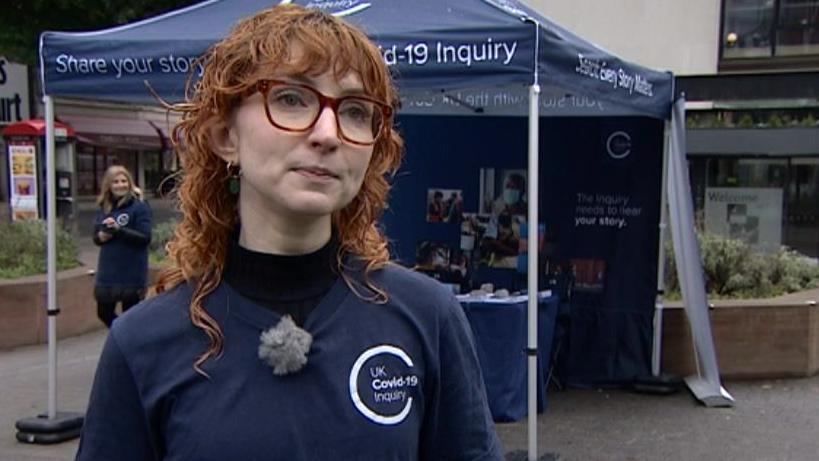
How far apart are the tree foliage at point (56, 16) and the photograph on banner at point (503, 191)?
7.79 m

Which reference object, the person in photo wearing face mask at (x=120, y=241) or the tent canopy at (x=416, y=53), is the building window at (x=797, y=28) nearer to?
the tent canopy at (x=416, y=53)

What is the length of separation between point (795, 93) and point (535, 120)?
15365 millimetres

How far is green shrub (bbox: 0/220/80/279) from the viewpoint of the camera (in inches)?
370

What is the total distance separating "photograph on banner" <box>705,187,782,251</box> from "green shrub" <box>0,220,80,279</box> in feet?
39.8

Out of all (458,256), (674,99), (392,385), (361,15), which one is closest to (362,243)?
(392,385)

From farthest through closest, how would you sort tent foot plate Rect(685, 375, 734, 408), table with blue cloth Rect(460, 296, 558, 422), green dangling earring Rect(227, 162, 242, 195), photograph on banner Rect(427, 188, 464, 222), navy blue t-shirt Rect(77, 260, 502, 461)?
photograph on banner Rect(427, 188, 464, 222) → tent foot plate Rect(685, 375, 734, 408) → table with blue cloth Rect(460, 296, 558, 422) → green dangling earring Rect(227, 162, 242, 195) → navy blue t-shirt Rect(77, 260, 502, 461)

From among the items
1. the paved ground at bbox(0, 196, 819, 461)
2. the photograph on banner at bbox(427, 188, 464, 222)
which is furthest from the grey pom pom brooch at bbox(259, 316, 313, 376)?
the photograph on banner at bbox(427, 188, 464, 222)

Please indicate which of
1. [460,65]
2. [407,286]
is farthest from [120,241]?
[407,286]

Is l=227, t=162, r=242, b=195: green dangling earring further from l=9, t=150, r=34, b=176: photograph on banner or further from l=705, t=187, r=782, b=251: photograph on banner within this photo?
l=705, t=187, r=782, b=251: photograph on banner

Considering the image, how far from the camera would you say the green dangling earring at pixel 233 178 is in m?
1.52

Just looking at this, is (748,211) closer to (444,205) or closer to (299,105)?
(444,205)

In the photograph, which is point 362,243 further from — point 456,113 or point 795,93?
point 795,93

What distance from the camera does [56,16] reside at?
1372 cm

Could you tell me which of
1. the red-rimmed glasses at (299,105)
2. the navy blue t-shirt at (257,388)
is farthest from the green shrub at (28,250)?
the red-rimmed glasses at (299,105)
